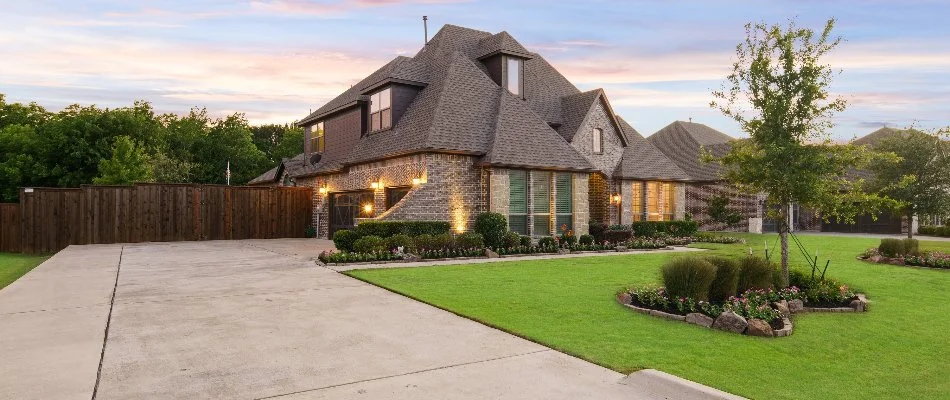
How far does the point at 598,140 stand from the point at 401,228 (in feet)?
40.9

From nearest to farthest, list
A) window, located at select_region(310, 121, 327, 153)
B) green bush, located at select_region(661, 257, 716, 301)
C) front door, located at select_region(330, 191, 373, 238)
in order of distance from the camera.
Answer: green bush, located at select_region(661, 257, 716, 301), front door, located at select_region(330, 191, 373, 238), window, located at select_region(310, 121, 327, 153)

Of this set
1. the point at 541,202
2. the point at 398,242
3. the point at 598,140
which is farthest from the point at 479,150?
the point at 598,140

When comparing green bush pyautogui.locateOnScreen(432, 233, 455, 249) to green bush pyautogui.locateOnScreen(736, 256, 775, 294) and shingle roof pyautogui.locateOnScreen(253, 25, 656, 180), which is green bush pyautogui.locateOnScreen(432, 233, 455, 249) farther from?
green bush pyautogui.locateOnScreen(736, 256, 775, 294)

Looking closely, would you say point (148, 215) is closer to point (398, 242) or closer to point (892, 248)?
point (398, 242)

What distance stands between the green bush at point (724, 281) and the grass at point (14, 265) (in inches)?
571

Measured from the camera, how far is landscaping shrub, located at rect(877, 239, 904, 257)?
1670 cm

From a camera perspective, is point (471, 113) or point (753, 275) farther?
point (471, 113)

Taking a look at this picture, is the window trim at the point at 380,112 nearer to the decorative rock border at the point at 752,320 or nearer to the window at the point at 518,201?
the window at the point at 518,201

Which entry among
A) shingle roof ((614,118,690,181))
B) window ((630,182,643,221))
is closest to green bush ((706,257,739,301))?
shingle roof ((614,118,690,181))

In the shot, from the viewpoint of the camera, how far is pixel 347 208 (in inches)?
1010

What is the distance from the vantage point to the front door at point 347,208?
24127mm

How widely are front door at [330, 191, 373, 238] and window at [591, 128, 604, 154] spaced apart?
10.9m

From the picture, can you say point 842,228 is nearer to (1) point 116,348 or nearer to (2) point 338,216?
(2) point 338,216

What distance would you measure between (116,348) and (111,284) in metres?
6.04
